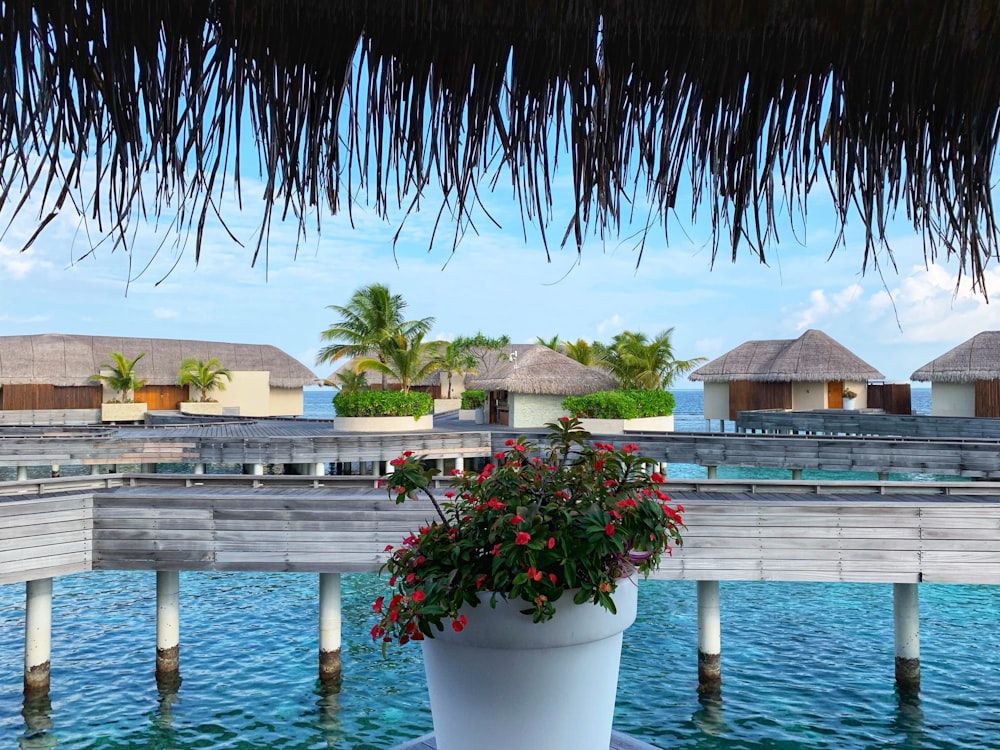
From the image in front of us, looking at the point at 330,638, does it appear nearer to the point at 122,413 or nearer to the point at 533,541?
the point at 533,541

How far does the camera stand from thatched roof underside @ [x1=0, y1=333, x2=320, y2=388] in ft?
131

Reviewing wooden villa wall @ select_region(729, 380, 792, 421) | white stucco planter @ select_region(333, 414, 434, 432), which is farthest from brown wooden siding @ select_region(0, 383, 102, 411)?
wooden villa wall @ select_region(729, 380, 792, 421)

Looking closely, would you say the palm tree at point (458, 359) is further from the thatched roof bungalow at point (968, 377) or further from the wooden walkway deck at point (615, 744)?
the wooden walkway deck at point (615, 744)

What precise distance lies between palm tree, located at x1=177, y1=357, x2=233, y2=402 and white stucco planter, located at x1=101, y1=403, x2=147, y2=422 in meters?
3.43

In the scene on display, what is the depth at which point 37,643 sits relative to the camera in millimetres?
10711

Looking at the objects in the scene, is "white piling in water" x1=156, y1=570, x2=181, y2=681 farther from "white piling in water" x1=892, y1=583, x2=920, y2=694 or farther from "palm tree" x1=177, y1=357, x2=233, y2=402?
"palm tree" x1=177, y1=357, x2=233, y2=402

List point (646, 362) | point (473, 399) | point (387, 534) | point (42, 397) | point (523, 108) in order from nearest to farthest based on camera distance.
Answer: point (523, 108) → point (387, 534) → point (646, 362) → point (473, 399) → point (42, 397)

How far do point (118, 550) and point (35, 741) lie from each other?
2497 millimetres

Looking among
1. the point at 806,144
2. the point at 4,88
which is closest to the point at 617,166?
the point at 806,144

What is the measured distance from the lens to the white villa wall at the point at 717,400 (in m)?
38.9

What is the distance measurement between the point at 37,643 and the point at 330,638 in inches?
155

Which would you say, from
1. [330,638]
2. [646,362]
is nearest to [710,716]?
[330,638]

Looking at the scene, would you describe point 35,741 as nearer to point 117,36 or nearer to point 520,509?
point 520,509

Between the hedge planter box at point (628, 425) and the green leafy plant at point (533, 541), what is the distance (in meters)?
22.8
